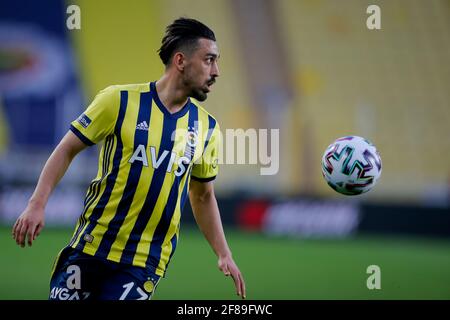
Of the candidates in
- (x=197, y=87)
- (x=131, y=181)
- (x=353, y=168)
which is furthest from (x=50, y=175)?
(x=353, y=168)

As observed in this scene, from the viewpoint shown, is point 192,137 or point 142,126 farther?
point 192,137

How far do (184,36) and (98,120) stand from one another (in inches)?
30.1

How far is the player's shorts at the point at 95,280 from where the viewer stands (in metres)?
4.66

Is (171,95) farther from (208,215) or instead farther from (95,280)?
(95,280)

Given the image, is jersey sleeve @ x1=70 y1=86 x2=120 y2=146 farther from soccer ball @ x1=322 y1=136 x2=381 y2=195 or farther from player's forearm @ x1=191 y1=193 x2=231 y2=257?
soccer ball @ x1=322 y1=136 x2=381 y2=195

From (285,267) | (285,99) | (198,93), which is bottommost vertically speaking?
(198,93)

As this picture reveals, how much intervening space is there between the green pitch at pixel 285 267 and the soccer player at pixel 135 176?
3.76m

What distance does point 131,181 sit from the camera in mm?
4793

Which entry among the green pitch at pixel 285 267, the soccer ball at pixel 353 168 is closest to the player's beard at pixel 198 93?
the soccer ball at pixel 353 168

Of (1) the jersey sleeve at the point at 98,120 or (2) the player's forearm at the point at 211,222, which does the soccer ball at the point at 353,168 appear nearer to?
(2) the player's forearm at the point at 211,222

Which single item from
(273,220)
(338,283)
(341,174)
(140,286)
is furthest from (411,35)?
(140,286)

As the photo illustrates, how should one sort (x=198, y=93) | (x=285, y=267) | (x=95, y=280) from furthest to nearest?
(x=285, y=267), (x=198, y=93), (x=95, y=280)

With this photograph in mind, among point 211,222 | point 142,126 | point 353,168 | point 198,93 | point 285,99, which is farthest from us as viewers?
point 285,99

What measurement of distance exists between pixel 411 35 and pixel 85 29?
8.00m
